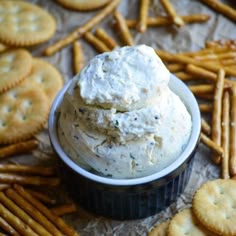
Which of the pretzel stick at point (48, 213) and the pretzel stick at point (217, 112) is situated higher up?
the pretzel stick at point (217, 112)

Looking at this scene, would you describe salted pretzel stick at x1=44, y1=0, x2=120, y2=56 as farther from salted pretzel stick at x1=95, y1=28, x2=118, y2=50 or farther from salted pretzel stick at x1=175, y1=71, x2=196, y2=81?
salted pretzel stick at x1=175, y1=71, x2=196, y2=81

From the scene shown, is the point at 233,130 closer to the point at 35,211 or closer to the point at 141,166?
the point at 141,166

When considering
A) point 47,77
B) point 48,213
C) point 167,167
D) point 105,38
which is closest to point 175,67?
point 105,38

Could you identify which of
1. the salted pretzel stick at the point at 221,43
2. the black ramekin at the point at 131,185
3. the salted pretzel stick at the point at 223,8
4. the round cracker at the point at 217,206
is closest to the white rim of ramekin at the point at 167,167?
the black ramekin at the point at 131,185

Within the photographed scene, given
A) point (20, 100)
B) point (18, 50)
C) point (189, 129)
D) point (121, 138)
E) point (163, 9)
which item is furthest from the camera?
point (163, 9)

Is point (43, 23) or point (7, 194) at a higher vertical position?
point (43, 23)

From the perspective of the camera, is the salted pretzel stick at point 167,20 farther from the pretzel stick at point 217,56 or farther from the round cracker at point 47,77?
the round cracker at point 47,77

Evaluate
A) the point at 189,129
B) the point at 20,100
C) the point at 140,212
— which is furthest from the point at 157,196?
the point at 20,100
